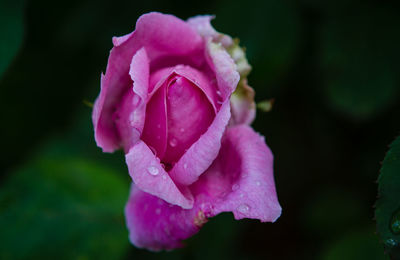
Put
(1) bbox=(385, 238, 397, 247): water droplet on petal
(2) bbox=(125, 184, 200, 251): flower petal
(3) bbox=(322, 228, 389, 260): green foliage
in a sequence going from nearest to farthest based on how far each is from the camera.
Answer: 1. (1) bbox=(385, 238, 397, 247): water droplet on petal
2. (2) bbox=(125, 184, 200, 251): flower petal
3. (3) bbox=(322, 228, 389, 260): green foliage

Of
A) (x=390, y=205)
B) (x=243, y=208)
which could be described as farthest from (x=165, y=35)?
(x=390, y=205)

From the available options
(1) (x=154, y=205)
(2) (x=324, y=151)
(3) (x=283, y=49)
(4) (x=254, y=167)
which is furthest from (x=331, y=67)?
(1) (x=154, y=205)

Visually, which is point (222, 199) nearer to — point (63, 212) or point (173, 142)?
point (173, 142)

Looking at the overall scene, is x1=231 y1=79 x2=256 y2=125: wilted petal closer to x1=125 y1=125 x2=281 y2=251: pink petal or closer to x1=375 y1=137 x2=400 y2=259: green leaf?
x1=125 y1=125 x2=281 y2=251: pink petal

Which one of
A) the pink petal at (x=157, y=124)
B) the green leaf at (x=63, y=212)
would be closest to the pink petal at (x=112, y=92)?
the pink petal at (x=157, y=124)

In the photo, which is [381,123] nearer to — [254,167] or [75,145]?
[254,167]

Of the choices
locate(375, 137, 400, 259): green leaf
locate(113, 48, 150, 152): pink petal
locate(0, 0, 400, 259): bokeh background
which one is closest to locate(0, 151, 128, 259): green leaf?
locate(0, 0, 400, 259): bokeh background
